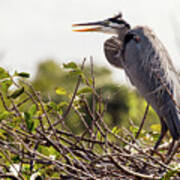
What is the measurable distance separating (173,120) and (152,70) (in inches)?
17.3

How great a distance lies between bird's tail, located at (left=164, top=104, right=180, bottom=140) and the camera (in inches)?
102

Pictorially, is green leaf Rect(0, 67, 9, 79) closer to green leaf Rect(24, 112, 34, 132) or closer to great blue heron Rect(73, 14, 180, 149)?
green leaf Rect(24, 112, 34, 132)

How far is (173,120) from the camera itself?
2689 millimetres

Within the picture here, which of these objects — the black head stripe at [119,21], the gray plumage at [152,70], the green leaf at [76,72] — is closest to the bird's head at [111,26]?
the black head stripe at [119,21]

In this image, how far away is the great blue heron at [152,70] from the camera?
8.96 ft

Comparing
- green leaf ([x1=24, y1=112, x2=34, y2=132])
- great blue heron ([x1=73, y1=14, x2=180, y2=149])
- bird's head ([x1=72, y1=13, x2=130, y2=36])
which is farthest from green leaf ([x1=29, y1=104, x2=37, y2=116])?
bird's head ([x1=72, y1=13, x2=130, y2=36])

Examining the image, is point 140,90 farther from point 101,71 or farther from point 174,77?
point 101,71

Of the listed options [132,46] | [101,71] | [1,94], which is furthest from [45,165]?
[101,71]

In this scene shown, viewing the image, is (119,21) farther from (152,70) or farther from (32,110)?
(32,110)

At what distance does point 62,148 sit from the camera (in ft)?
5.03

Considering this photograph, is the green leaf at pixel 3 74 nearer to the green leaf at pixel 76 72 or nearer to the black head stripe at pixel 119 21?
the green leaf at pixel 76 72

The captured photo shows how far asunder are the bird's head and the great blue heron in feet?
0.45

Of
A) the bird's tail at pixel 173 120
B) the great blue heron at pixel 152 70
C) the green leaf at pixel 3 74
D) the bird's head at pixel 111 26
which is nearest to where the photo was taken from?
the green leaf at pixel 3 74

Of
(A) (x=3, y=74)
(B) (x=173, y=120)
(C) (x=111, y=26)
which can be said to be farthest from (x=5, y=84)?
(C) (x=111, y=26)
